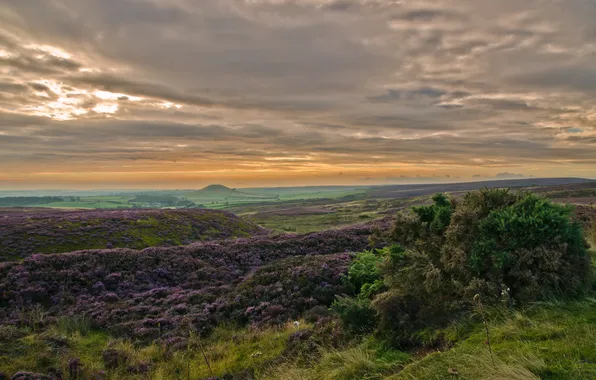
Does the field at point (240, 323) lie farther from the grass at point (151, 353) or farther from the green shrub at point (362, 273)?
the green shrub at point (362, 273)

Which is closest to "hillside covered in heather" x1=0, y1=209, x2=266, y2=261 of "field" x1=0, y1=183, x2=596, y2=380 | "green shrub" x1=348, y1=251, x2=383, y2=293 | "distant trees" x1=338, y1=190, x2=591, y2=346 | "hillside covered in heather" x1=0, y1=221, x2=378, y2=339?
"field" x1=0, y1=183, x2=596, y2=380

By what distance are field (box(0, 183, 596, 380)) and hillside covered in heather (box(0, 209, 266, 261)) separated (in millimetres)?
329

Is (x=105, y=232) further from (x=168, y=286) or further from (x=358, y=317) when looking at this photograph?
(x=358, y=317)

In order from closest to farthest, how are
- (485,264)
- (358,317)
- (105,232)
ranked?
(485,264) → (358,317) → (105,232)

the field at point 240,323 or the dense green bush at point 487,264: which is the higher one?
the dense green bush at point 487,264

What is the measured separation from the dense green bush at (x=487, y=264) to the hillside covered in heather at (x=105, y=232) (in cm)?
2922

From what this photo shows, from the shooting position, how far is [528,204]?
342 inches

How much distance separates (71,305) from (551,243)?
19857mm

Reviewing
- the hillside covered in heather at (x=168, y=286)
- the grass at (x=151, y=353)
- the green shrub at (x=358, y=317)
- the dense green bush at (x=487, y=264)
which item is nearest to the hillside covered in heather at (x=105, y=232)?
the hillside covered in heather at (x=168, y=286)

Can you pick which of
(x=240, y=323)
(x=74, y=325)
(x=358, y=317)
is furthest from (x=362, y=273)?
(x=74, y=325)

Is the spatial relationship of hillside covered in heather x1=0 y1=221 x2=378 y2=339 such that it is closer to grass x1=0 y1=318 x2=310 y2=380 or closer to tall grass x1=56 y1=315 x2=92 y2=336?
tall grass x1=56 y1=315 x2=92 y2=336

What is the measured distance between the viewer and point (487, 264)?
816 cm

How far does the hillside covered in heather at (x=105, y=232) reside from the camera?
27.8 meters

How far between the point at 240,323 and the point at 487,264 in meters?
9.84
